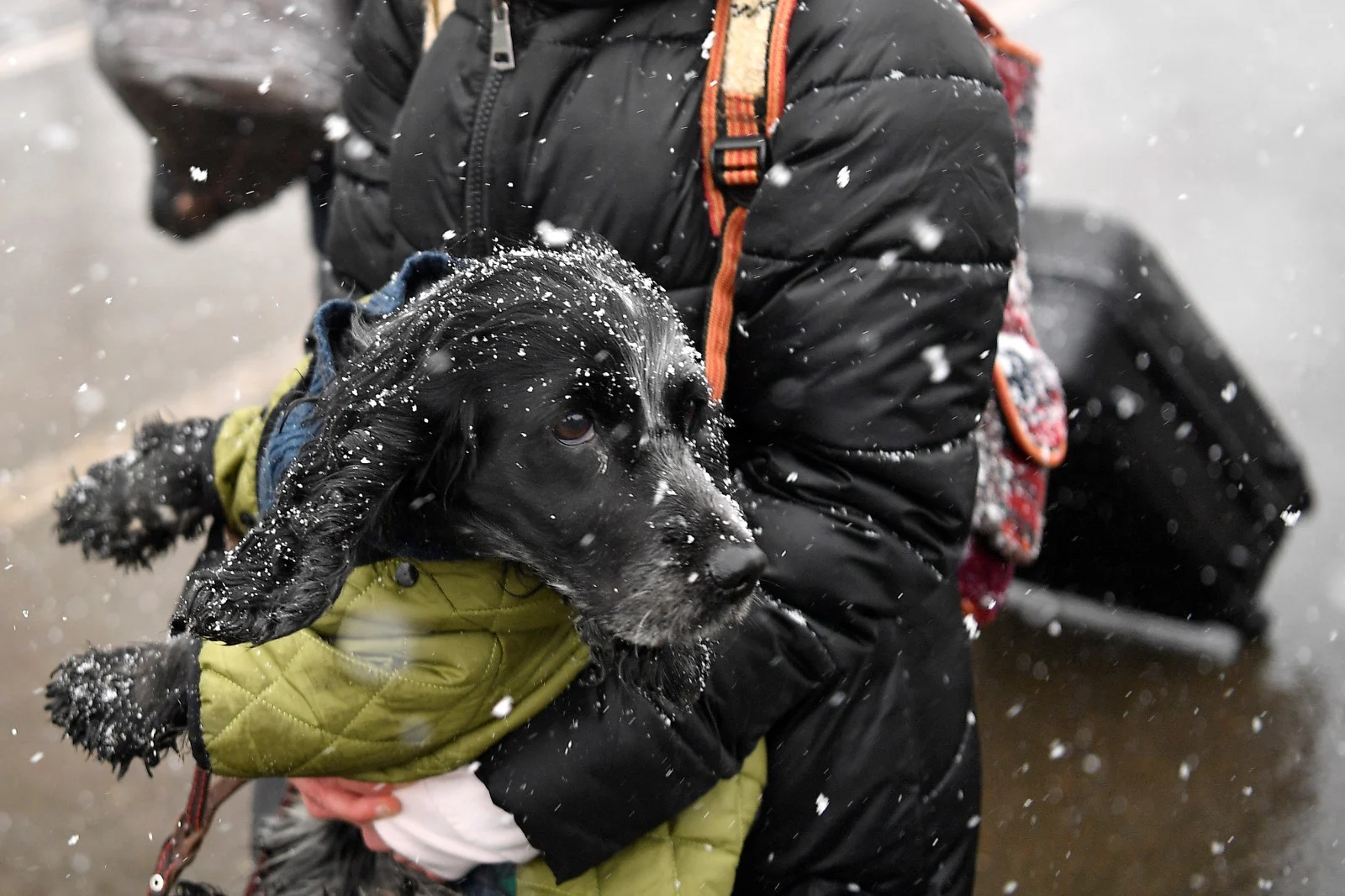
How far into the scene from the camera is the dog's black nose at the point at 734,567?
1.86 meters

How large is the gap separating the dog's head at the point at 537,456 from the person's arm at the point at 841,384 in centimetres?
19

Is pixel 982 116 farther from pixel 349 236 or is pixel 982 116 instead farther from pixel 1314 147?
pixel 1314 147

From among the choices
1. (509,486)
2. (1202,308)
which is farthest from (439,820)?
(1202,308)

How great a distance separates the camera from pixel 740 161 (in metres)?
2.04

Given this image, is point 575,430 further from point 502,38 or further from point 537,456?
point 502,38

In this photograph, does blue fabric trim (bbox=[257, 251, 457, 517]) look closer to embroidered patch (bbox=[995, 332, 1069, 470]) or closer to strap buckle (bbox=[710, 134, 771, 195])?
strap buckle (bbox=[710, 134, 771, 195])

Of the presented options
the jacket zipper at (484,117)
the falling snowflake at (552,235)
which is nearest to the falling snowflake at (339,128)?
the jacket zipper at (484,117)

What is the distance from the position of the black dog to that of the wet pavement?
→ 6.32 feet

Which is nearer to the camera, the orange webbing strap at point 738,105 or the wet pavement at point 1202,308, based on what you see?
the orange webbing strap at point 738,105

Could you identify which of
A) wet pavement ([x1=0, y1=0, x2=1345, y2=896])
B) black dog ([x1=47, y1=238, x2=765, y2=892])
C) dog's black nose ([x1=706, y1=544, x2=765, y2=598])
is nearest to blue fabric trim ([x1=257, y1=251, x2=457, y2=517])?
black dog ([x1=47, y1=238, x2=765, y2=892])

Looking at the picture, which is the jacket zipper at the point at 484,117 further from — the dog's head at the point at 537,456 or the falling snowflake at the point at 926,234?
the falling snowflake at the point at 926,234

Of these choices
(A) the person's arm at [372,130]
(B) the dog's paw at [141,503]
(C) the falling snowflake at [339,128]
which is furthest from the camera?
(C) the falling snowflake at [339,128]

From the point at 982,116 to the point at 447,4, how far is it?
3.73 feet

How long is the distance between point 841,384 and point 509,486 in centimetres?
58
